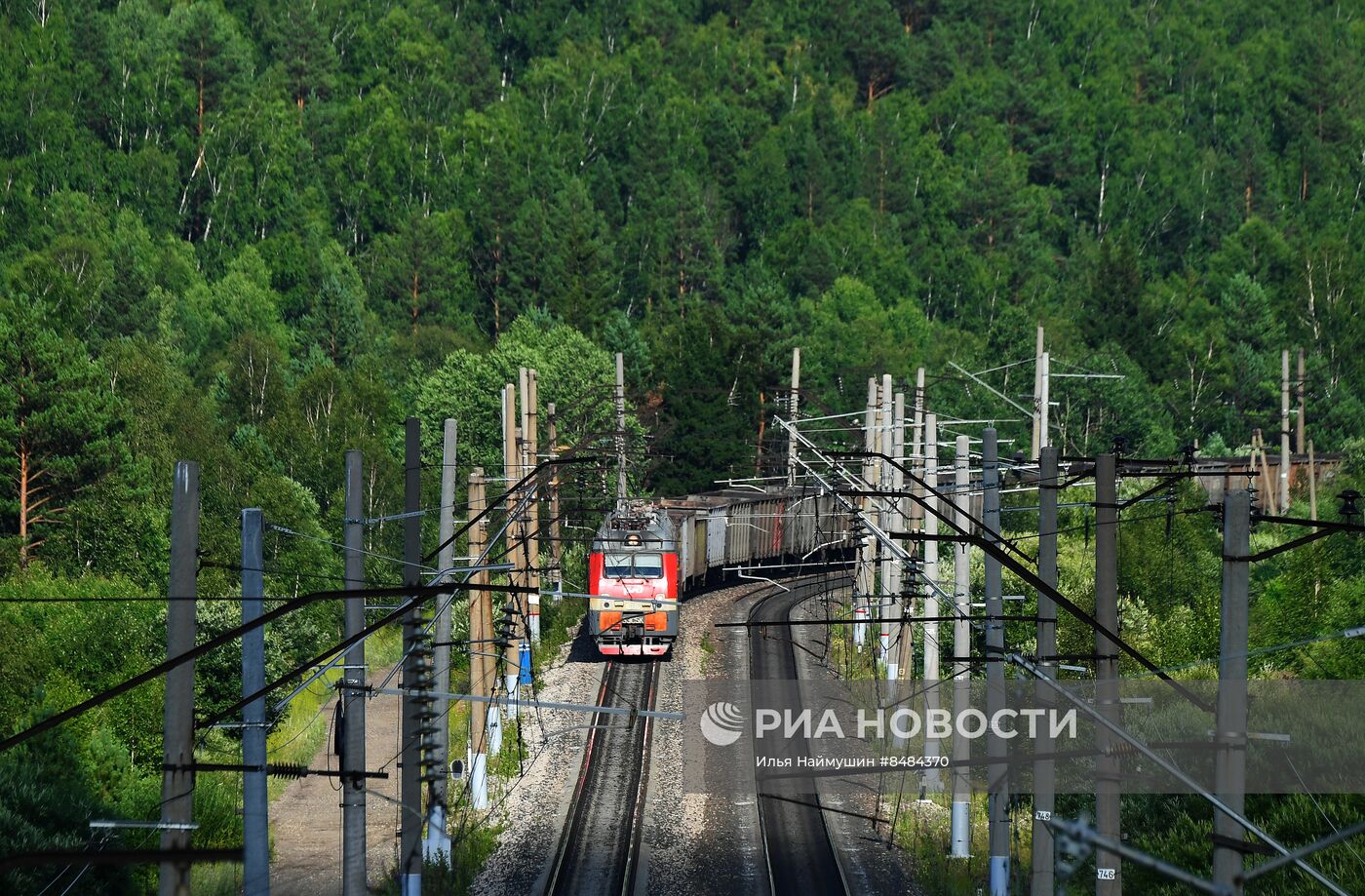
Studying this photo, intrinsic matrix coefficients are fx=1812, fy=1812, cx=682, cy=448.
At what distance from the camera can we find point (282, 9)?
18025cm

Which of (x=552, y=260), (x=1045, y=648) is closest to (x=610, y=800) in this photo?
(x=1045, y=648)

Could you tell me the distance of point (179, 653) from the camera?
15.2m

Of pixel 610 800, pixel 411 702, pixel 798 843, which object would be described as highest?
pixel 411 702

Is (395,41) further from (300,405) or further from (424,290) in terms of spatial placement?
(300,405)

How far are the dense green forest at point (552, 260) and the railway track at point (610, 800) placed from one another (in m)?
8.61

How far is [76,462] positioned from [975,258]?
105314mm

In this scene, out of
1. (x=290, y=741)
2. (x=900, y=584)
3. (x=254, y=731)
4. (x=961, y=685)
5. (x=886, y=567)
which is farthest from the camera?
(x=886, y=567)

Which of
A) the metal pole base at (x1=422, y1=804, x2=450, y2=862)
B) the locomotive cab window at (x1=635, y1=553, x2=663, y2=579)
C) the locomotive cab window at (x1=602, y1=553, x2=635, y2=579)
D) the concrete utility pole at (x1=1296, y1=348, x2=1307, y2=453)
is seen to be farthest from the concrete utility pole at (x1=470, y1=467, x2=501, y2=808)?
the concrete utility pole at (x1=1296, y1=348, x2=1307, y2=453)

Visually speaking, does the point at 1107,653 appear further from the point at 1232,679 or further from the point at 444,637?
the point at 444,637

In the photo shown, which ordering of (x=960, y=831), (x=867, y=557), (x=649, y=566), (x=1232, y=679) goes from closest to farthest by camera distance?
(x=1232, y=679)
(x=960, y=831)
(x=649, y=566)
(x=867, y=557)

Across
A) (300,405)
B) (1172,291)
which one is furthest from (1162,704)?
(1172,291)

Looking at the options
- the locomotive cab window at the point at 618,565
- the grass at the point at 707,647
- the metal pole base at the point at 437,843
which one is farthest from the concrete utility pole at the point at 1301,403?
the metal pole base at the point at 437,843

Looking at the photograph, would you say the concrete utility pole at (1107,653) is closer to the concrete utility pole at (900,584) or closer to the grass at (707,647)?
the concrete utility pole at (900,584)

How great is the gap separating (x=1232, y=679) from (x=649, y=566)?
3074 cm
